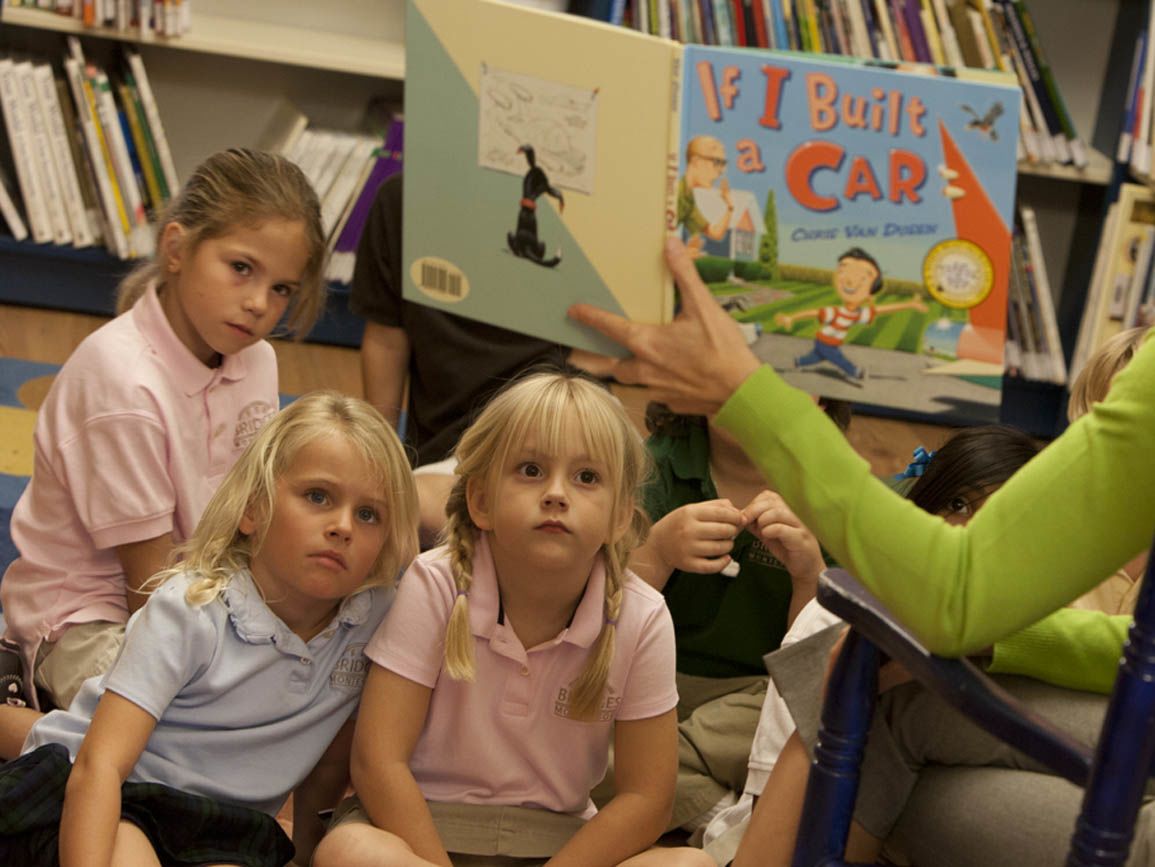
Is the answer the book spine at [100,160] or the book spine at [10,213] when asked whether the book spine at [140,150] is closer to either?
the book spine at [100,160]

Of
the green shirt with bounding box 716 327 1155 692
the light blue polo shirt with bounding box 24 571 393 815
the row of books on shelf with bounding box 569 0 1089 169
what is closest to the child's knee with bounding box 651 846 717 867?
the light blue polo shirt with bounding box 24 571 393 815

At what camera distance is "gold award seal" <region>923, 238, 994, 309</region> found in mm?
1272

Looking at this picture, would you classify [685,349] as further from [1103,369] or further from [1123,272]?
[1123,272]

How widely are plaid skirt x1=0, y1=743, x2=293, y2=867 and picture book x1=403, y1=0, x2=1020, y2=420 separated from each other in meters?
0.52

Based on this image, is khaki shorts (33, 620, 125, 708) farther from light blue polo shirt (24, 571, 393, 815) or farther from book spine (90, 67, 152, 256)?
book spine (90, 67, 152, 256)

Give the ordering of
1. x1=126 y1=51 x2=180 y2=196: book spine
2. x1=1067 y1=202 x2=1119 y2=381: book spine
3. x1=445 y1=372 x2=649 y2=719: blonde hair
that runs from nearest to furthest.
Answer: x1=445 y1=372 x2=649 y2=719: blonde hair → x1=126 y1=51 x2=180 y2=196: book spine → x1=1067 y1=202 x2=1119 y2=381: book spine

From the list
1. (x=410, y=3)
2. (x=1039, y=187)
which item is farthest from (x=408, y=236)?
(x=1039, y=187)

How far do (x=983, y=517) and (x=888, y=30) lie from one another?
2172 mm

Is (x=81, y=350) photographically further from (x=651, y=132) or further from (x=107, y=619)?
(x=651, y=132)

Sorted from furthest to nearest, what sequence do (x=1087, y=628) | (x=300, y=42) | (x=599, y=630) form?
(x=300, y=42), (x=599, y=630), (x=1087, y=628)

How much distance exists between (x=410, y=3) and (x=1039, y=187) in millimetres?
2267

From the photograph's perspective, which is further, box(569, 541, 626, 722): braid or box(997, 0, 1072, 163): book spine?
box(997, 0, 1072, 163): book spine

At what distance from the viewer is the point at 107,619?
60.5 inches

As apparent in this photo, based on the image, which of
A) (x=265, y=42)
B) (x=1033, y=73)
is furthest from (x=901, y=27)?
(x=265, y=42)
